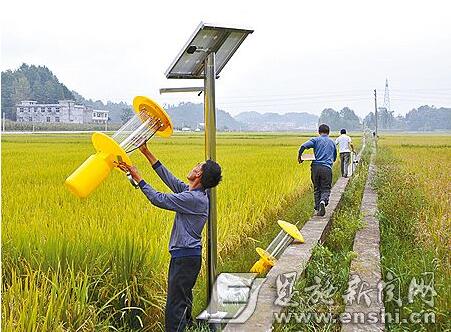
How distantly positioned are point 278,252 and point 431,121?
151ft

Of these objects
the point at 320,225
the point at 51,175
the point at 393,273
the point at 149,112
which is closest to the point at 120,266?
the point at 149,112

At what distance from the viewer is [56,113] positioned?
8250 mm

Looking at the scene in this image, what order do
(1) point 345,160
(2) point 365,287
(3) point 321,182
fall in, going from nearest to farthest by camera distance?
(2) point 365,287 < (3) point 321,182 < (1) point 345,160

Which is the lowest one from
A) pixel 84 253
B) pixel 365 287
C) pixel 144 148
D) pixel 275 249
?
pixel 365 287

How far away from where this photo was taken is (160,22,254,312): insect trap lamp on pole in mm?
2998

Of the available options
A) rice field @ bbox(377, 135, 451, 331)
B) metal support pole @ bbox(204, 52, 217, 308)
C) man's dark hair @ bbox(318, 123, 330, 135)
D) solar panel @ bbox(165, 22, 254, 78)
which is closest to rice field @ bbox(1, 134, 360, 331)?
metal support pole @ bbox(204, 52, 217, 308)

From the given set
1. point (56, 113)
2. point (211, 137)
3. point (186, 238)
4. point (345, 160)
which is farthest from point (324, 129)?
point (345, 160)

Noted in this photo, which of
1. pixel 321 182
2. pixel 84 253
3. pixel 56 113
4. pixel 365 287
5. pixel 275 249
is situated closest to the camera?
pixel 84 253

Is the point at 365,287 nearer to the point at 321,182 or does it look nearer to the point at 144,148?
the point at 144,148

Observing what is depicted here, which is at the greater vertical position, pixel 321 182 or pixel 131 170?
pixel 131 170

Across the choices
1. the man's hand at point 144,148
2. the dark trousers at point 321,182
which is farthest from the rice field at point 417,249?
the man's hand at point 144,148

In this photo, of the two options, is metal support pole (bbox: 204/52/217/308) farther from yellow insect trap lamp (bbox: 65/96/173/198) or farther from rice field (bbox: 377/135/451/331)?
rice field (bbox: 377/135/451/331)

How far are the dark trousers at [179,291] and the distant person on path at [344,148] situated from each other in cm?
893

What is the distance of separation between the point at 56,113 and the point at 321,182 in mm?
3976
